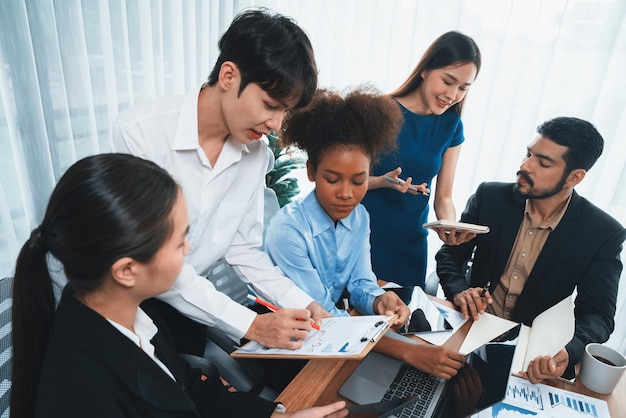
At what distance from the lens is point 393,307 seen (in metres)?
Result: 1.23

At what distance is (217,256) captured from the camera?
1190 mm

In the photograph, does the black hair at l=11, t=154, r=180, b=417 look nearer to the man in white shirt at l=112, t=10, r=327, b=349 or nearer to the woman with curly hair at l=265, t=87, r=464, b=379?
the man in white shirt at l=112, t=10, r=327, b=349

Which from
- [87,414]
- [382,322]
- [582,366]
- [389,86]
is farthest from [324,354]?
[389,86]

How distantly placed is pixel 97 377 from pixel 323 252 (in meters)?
0.85

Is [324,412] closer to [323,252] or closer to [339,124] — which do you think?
[323,252]

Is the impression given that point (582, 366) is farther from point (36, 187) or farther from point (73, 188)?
point (36, 187)

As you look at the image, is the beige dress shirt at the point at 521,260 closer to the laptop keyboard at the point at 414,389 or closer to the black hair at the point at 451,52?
the black hair at the point at 451,52

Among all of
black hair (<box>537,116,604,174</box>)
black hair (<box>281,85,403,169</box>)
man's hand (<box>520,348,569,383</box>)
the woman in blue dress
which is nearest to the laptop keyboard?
man's hand (<box>520,348,569,383</box>)

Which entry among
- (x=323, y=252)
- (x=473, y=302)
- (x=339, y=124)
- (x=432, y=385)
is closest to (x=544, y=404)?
(x=432, y=385)

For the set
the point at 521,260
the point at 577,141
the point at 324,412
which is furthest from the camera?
the point at 521,260

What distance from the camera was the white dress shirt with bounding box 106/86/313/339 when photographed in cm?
100

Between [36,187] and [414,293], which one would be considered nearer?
[414,293]

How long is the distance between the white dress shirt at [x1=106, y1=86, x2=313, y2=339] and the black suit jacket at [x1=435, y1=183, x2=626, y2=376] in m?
0.74

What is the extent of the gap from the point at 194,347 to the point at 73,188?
791 millimetres
